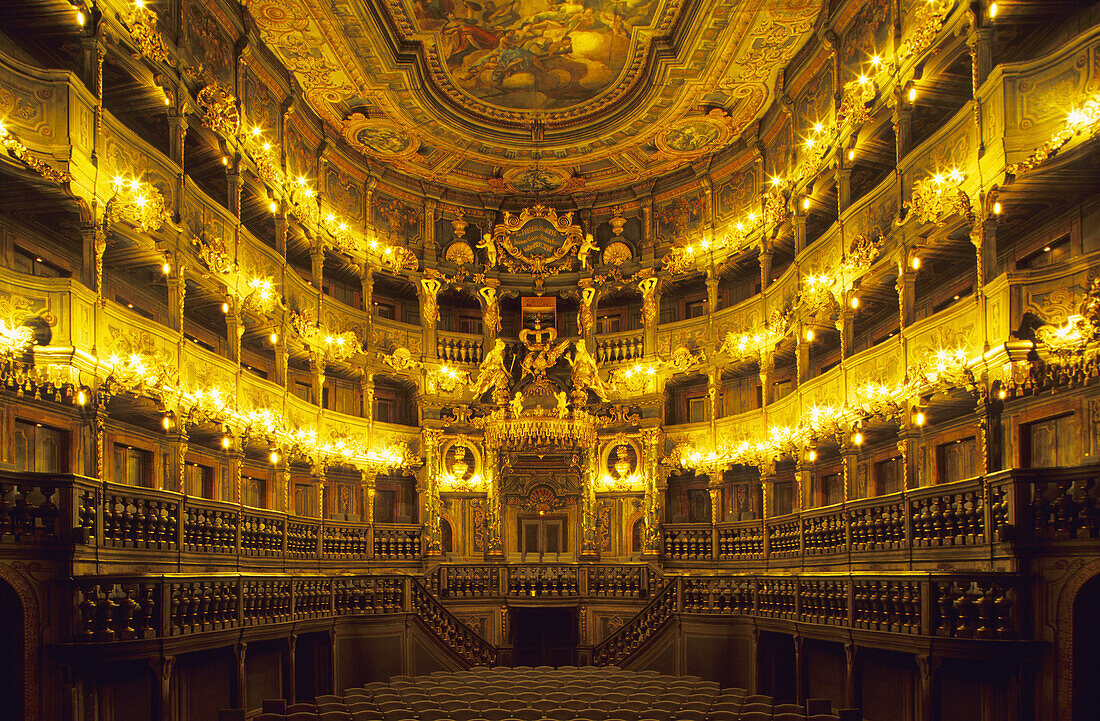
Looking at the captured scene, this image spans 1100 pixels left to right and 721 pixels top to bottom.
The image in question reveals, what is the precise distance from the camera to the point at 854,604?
14617 millimetres

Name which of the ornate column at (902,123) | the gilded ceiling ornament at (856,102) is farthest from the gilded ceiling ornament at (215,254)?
the ornate column at (902,123)

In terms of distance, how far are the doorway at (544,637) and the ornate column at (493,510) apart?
2423 mm

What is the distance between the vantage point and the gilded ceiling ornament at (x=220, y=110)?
65.4ft

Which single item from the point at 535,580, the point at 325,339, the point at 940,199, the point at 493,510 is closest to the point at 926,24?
the point at 940,199

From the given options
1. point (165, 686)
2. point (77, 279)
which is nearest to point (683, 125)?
point (77, 279)

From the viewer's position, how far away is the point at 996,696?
12180 mm

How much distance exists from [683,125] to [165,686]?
71.0 ft

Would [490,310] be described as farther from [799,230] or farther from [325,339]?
[799,230]

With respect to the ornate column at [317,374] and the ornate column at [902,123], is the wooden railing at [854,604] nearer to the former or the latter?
the ornate column at [902,123]

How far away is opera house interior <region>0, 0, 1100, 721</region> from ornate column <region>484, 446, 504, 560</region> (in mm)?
211

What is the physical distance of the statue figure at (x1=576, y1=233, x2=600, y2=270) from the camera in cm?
3192

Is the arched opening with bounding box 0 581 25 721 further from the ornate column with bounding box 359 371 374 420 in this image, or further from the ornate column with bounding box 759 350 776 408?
the ornate column with bounding box 759 350 776 408

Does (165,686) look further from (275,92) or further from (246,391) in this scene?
(275,92)

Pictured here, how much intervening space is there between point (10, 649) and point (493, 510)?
19289 mm
